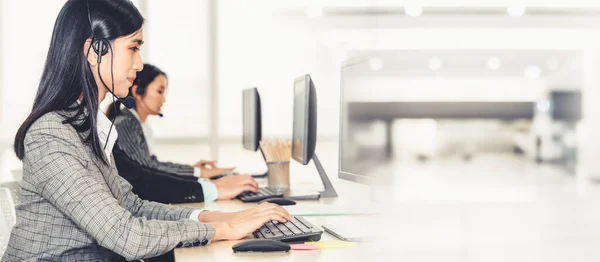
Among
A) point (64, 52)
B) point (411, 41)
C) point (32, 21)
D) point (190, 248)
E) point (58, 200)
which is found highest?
point (411, 41)

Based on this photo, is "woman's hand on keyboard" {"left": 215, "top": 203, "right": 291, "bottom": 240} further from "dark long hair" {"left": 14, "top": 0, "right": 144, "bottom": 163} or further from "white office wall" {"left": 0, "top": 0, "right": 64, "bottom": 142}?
"white office wall" {"left": 0, "top": 0, "right": 64, "bottom": 142}

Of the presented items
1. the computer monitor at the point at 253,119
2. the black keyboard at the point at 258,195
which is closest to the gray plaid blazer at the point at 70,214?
the black keyboard at the point at 258,195

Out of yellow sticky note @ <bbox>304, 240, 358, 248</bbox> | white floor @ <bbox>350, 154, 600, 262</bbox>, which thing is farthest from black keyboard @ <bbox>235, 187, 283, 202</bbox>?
yellow sticky note @ <bbox>304, 240, 358, 248</bbox>

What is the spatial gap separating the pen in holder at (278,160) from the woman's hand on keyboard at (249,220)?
865 millimetres

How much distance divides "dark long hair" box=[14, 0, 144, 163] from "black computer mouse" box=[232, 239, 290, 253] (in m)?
0.34

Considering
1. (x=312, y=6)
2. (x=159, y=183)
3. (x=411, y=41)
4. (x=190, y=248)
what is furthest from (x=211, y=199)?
(x=411, y=41)

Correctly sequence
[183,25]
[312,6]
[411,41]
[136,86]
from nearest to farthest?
[136,86]
[183,25]
[312,6]
[411,41]

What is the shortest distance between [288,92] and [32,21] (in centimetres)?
214

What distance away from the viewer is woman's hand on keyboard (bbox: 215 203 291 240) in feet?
5.04

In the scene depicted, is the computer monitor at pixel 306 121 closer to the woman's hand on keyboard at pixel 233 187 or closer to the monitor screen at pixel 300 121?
the monitor screen at pixel 300 121

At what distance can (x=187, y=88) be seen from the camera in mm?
5910

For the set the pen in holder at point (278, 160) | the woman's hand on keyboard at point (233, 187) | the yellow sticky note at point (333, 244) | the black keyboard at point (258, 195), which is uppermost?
the pen in holder at point (278, 160)

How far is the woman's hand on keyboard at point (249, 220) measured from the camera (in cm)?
154

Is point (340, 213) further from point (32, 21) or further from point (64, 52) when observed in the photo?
point (32, 21)
